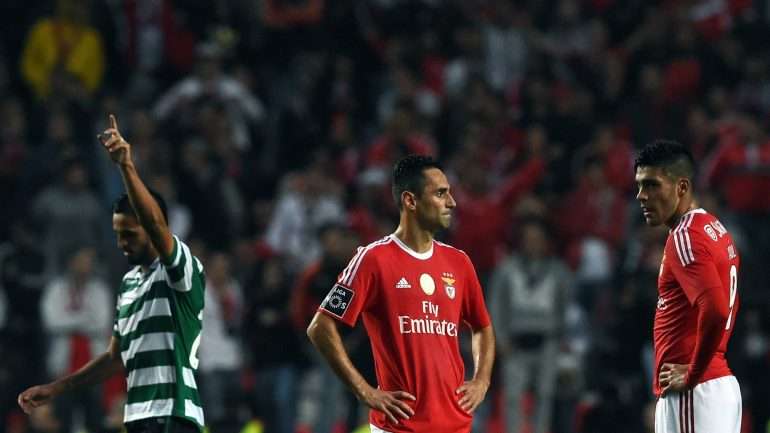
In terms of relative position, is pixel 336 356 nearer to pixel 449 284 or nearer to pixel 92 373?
pixel 449 284

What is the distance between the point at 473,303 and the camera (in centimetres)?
793

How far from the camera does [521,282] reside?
45.7 feet

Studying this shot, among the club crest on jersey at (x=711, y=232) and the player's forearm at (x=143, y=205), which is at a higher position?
the player's forearm at (x=143, y=205)

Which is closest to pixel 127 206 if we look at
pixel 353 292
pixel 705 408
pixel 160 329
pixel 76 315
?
pixel 160 329

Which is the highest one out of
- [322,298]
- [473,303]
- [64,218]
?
[64,218]

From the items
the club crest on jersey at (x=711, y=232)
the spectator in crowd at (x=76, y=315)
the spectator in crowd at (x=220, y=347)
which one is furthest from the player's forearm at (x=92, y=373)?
the spectator in crowd at (x=76, y=315)

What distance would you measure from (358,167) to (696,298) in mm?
9049

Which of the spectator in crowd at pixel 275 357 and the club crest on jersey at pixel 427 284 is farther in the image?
the spectator in crowd at pixel 275 357

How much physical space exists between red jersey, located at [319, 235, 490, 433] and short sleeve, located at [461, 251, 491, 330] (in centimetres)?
10

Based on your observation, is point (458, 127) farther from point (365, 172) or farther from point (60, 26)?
point (60, 26)

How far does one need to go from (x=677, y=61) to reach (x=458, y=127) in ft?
9.23

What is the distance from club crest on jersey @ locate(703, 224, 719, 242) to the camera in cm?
736

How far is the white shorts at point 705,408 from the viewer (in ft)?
24.3

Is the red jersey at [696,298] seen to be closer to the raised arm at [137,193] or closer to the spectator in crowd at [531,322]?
the raised arm at [137,193]
